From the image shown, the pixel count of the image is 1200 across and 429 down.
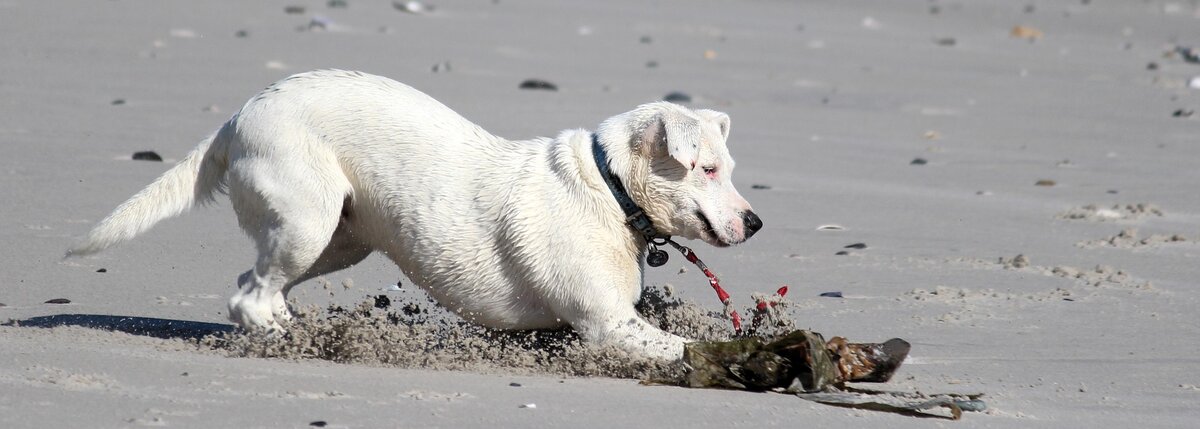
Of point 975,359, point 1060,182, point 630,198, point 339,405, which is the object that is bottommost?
point 339,405

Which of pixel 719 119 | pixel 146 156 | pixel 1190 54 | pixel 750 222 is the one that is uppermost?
pixel 1190 54

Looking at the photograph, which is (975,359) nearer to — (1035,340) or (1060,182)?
(1035,340)

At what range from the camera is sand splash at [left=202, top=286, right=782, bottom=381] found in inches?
199

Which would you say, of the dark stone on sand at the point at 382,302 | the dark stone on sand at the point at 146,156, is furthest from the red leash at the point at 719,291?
the dark stone on sand at the point at 146,156

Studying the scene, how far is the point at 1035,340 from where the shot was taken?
588 centimetres

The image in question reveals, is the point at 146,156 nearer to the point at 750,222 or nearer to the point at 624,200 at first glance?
the point at 624,200

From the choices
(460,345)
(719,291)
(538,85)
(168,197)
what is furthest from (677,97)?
(168,197)

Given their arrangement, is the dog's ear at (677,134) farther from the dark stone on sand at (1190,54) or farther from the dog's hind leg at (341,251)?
the dark stone on sand at (1190,54)

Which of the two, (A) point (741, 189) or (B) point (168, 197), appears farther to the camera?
(A) point (741, 189)

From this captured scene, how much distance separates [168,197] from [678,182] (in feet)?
6.24

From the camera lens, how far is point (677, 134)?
510 centimetres

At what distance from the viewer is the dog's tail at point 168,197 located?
5305mm

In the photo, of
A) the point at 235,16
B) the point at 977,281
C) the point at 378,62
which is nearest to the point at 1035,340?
the point at 977,281

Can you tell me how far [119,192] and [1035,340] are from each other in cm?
453
